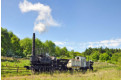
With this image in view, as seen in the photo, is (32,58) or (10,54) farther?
(10,54)

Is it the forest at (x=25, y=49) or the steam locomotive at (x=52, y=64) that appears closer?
the steam locomotive at (x=52, y=64)

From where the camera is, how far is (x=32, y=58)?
914 inches

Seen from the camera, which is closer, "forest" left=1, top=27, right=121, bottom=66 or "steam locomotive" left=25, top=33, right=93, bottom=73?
"steam locomotive" left=25, top=33, right=93, bottom=73

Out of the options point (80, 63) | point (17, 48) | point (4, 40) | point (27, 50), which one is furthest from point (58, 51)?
point (80, 63)

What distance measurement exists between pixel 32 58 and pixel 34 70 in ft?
7.10

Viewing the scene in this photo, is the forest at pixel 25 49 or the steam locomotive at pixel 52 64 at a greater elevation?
the forest at pixel 25 49

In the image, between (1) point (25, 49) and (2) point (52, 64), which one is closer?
(2) point (52, 64)

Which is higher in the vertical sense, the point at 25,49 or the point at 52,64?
the point at 25,49

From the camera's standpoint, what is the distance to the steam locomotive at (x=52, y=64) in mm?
23172

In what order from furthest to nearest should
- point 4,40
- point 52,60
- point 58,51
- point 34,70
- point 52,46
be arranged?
point 58,51 → point 52,46 → point 4,40 → point 52,60 → point 34,70

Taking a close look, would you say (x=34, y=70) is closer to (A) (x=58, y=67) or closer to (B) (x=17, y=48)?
(A) (x=58, y=67)

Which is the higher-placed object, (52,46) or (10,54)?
(52,46)

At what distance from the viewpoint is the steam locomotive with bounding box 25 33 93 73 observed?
23.2 meters

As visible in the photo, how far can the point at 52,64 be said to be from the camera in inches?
987
